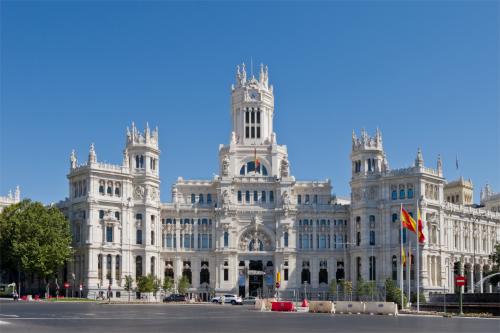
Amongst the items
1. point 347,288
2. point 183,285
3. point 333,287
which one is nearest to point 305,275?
point 333,287

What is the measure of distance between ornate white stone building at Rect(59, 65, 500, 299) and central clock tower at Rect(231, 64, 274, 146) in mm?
237

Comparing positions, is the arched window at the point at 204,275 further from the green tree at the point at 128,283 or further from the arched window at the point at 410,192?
the arched window at the point at 410,192

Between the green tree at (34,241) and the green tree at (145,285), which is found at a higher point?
the green tree at (34,241)

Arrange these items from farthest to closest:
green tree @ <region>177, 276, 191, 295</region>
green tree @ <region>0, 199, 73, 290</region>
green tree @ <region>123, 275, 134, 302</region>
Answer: green tree @ <region>177, 276, 191, 295</region>
green tree @ <region>123, 275, 134, 302</region>
green tree @ <region>0, 199, 73, 290</region>

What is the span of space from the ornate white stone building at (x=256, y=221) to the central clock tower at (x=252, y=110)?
237 millimetres

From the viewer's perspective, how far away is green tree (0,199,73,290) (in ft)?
446

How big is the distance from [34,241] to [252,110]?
5334 cm

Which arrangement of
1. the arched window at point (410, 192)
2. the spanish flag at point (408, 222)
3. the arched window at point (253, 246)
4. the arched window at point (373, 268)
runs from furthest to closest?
the arched window at point (253, 246)
the arched window at point (373, 268)
the arched window at point (410, 192)
the spanish flag at point (408, 222)

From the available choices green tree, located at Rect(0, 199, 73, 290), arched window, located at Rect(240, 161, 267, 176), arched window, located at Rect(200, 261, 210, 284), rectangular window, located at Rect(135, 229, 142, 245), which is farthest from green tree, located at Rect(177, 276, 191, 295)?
arched window, located at Rect(240, 161, 267, 176)

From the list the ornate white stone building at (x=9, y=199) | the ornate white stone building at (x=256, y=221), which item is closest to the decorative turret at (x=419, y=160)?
the ornate white stone building at (x=256, y=221)

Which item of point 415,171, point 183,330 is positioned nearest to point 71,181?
point 415,171

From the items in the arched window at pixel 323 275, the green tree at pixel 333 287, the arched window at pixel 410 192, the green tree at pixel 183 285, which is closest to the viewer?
the green tree at pixel 183 285

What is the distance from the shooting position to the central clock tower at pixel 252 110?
556 feet

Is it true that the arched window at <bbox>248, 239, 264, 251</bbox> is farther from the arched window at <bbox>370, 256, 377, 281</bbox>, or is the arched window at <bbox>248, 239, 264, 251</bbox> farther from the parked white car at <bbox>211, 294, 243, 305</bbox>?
the parked white car at <bbox>211, 294, 243, 305</bbox>
